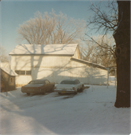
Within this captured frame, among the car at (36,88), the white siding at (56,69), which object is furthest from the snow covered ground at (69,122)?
the white siding at (56,69)

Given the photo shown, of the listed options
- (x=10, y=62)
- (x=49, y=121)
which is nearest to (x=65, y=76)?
(x=10, y=62)

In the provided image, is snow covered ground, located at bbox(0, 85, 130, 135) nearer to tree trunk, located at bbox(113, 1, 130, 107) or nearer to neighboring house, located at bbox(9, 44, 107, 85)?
tree trunk, located at bbox(113, 1, 130, 107)

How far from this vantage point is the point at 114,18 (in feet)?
24.1

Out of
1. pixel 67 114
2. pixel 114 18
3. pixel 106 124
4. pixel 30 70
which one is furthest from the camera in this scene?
pixel 30 70

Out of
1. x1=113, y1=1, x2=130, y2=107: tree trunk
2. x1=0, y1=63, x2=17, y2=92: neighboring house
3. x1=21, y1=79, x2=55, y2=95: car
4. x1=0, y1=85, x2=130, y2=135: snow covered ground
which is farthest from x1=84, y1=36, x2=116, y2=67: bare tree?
x1=0, y1=63, x2=17, y2=92: neighboring house

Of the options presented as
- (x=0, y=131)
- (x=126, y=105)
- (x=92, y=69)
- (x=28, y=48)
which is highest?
(x=28, y=48)

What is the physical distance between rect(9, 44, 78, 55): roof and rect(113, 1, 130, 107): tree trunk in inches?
476

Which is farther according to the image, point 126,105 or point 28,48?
point 28,48

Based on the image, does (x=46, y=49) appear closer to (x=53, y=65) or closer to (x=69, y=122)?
(x=53, y=65)

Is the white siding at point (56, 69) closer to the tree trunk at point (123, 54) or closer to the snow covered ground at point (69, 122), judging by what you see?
the tree trunk at point (123, 54)

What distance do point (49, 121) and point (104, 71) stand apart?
13535 mm

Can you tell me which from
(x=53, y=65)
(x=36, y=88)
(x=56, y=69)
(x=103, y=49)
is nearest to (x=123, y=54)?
(x=103, y=49)

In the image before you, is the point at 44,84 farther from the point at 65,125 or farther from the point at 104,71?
the point at 104,71

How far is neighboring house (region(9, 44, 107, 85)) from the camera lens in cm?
1797
